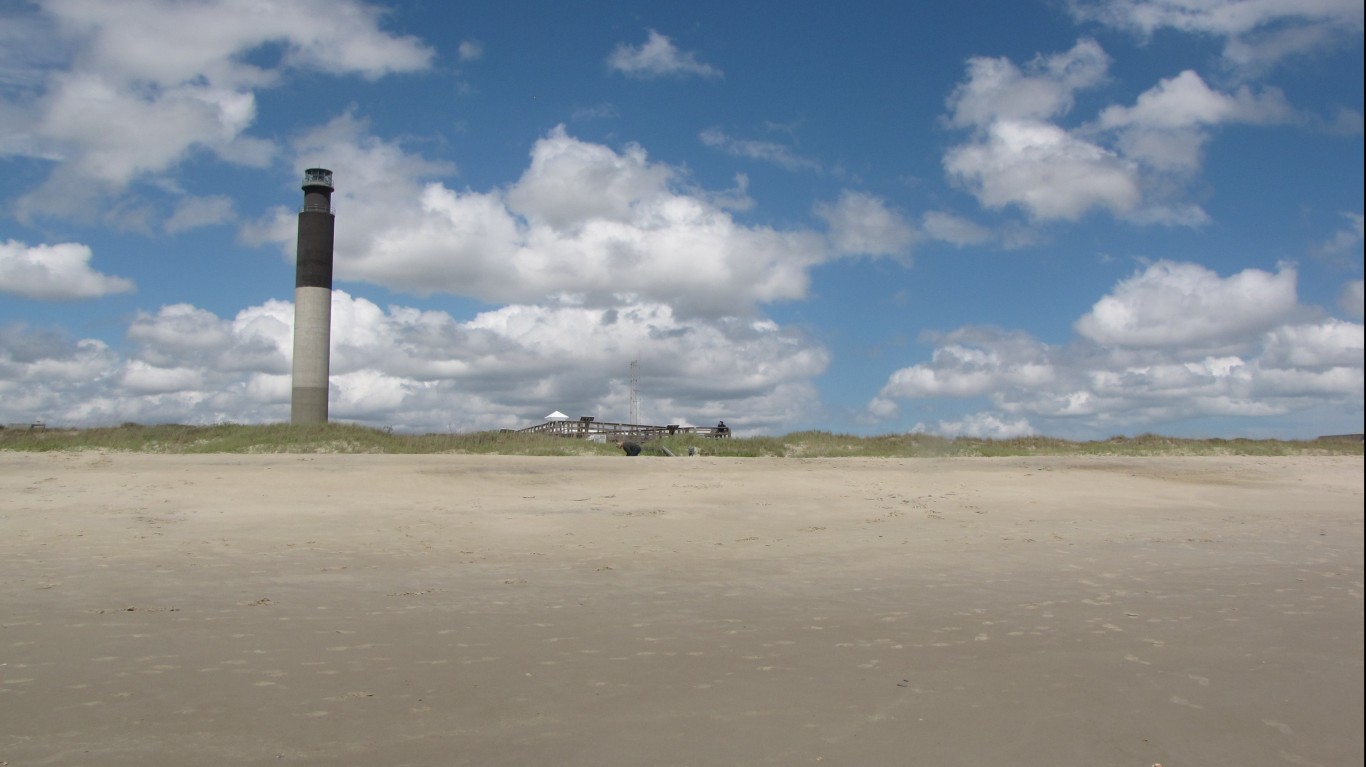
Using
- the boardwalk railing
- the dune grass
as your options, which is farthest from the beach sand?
the boardwalk railing

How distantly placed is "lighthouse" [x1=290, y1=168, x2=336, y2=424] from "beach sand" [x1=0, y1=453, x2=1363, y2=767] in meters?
24.3

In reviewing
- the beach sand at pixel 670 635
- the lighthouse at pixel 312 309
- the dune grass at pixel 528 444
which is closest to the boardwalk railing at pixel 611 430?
the dune grass at pixel 528 444

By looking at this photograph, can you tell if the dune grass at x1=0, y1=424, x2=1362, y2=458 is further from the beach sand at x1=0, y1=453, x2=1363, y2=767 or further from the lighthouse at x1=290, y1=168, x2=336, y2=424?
the beach sand at x1=0, y1=453, x2=1363, y2=767

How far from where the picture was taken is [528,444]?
27531 mm

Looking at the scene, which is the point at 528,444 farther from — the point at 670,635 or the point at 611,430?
the point at 670,635

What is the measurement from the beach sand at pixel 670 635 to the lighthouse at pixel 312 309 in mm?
24250

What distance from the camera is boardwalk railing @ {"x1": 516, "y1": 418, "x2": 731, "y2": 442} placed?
33125 millimetres

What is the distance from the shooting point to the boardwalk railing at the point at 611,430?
33.1 m

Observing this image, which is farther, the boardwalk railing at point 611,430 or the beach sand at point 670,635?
the boardwalk railing at point 611,430

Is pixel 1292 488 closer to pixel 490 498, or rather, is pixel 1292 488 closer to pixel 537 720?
pixel 490 498

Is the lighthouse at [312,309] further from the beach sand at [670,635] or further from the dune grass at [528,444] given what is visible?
the beach sand at [670,635]

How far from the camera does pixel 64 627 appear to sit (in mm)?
6438

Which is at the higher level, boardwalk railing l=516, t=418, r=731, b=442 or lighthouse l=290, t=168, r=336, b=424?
lighthouse l=290, t=168, r=336, b=424

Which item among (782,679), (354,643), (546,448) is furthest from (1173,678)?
(546,448)
